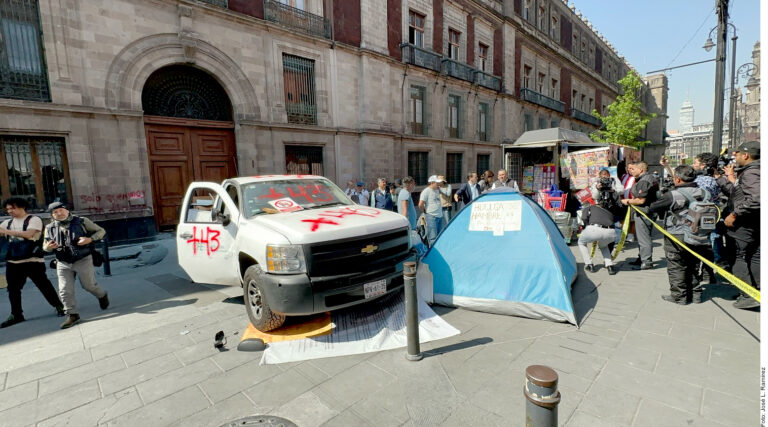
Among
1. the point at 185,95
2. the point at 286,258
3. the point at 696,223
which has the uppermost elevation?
the point at 185,95

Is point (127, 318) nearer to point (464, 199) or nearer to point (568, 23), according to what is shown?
point (464, 199)

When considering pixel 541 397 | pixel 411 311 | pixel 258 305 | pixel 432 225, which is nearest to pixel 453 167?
pixel 432 225

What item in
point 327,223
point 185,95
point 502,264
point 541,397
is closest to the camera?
point 541,397

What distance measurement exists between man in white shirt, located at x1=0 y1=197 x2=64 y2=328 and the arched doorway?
20.7ft

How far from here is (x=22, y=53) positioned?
8555 mm

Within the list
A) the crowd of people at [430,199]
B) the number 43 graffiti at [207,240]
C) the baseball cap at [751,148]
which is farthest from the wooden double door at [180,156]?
the baseball cap at [751,148]

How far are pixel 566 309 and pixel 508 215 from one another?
1368 millimetres

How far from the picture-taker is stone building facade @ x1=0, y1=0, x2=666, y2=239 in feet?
28.8

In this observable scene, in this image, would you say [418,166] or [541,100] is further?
[541,100]

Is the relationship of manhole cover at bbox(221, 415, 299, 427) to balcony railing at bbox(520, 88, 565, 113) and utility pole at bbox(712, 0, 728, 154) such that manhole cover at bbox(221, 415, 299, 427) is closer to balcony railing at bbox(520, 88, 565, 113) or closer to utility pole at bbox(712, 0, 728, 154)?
utility pole at bbox(712, 0, 728, 154)

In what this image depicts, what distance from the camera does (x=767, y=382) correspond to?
5.85ft

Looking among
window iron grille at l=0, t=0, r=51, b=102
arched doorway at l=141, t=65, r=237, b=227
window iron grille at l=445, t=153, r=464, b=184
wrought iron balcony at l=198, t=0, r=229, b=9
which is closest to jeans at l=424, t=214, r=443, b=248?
arched doorway at l=141, t=65, r=237, b=227

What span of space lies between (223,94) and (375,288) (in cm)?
1083

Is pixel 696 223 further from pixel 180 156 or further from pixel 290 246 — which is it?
pixel 180 156
